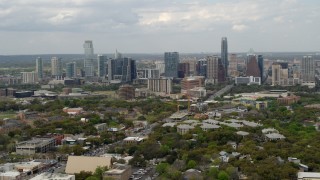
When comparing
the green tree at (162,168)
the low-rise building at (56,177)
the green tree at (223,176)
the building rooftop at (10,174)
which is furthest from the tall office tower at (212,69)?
the low-rise building at (56,177)

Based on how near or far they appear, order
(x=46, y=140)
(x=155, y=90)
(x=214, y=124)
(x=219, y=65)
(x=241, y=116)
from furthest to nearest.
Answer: (x=219, y=65), (x=155, y=90), (x=241, y=116), (x=214, y=124), (x=46, y=140)

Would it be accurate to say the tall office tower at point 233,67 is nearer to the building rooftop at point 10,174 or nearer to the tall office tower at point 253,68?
the tall office tower at point 253,68

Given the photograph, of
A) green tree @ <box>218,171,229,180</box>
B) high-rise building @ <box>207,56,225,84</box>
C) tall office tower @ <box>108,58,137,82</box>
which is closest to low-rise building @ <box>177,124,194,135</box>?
green tree @ <box>218,171,229,180</box>

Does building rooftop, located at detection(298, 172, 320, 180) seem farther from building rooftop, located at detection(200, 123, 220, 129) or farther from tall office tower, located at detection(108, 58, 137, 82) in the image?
tall office tower, located at detection(108, 58, 137, 82)

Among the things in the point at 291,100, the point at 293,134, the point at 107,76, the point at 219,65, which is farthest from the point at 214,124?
the point at 107,76

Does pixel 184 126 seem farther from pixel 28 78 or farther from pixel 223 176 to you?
pixel 28 78

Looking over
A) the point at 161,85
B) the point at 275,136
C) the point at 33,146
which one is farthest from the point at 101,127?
the point at 161,85

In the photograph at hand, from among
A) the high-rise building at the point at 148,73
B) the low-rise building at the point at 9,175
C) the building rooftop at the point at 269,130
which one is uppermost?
the high-rise building at the point at 148,73

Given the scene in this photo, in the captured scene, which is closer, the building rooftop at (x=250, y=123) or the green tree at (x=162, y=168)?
the green tree at (x=162, y=168)

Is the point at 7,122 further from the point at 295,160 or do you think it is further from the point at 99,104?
the point at 295,160
